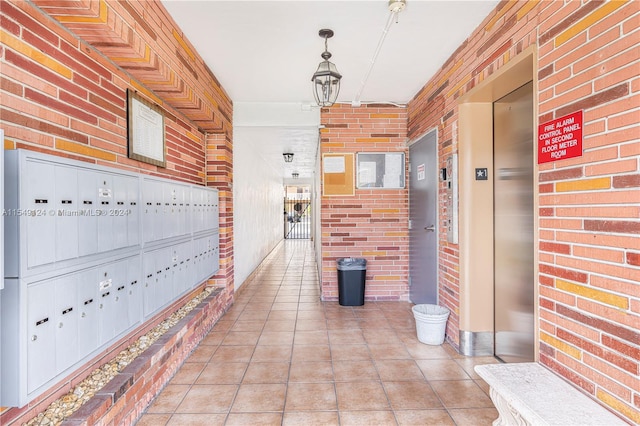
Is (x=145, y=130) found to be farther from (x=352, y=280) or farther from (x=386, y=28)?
(x=352, y=280)

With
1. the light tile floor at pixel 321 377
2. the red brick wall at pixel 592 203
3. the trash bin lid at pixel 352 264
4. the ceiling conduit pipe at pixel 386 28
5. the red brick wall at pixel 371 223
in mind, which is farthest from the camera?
the red brick wall at pixel 371 223

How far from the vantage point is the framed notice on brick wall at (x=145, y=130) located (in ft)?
7.82

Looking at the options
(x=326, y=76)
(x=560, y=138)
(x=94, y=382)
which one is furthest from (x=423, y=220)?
(x=94, y=382)

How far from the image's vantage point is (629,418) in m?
1.35

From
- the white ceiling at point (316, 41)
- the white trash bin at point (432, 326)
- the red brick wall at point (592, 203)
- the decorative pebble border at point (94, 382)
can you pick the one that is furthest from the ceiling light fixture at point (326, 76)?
the decorative pebble border at point (94, 382)

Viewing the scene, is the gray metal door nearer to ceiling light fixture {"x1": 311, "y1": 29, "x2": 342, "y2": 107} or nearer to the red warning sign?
ceiling light fixture {"x1": 311, "y1": 29, "x2": 342, "y2": 107}

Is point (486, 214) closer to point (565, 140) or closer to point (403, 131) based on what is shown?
point (565, 140)

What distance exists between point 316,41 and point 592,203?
2.32 metres

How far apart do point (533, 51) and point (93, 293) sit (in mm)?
2830

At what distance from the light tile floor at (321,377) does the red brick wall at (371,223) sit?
0.58 m

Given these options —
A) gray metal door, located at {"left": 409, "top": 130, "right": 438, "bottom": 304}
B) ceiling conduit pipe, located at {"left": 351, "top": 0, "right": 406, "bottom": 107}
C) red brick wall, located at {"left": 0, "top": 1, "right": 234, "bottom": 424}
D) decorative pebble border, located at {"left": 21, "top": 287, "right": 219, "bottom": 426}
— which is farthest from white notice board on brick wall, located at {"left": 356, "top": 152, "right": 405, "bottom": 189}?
decorative pebble border, located at {"left": 21, "top": 287, "right": 219, "bottom": 426}

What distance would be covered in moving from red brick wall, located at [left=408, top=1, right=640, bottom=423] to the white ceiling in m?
0.70

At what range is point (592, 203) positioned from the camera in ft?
5.08

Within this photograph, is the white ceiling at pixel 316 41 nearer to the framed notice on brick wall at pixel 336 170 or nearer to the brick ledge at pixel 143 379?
the framed notice on brick wall at pixel 336 170
